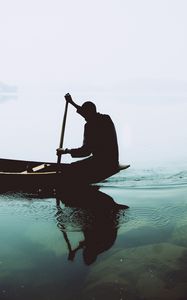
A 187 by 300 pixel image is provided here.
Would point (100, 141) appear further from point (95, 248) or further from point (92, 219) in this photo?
point (95, 248)

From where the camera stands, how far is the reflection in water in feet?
22.3

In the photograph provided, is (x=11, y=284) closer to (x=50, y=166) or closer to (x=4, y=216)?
(x=4, y=216)

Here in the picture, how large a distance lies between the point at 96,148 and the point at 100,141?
0.26 m

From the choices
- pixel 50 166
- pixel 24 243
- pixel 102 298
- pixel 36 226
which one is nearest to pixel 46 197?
pixel 50 166

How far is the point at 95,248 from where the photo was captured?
6.79 metres

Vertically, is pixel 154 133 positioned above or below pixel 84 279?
above

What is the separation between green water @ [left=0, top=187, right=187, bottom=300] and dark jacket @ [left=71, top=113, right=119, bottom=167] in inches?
63.5

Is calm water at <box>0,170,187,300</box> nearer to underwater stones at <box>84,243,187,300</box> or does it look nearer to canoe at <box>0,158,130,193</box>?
→ underwater stones at <box>84,243,187,300</box>

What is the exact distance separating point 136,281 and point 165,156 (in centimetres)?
1454

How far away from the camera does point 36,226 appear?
804cm

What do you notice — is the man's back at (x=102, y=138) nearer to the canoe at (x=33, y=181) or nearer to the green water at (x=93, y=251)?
the canoe at (x=33, y=181)

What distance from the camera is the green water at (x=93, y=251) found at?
17.5 feet

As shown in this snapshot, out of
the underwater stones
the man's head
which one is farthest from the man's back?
the underwater stones

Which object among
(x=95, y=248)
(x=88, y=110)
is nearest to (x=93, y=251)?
(x=95, y=248)
